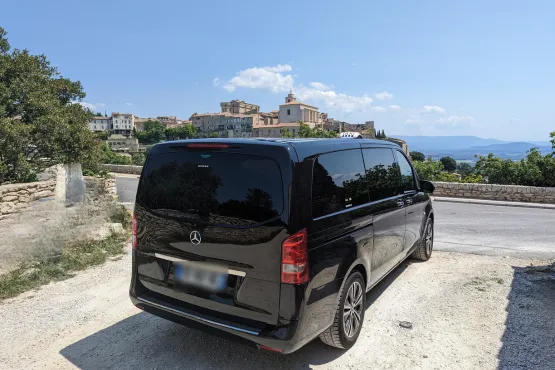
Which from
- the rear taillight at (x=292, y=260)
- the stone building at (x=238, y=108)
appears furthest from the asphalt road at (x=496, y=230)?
the stone building at (x=238, y=108)

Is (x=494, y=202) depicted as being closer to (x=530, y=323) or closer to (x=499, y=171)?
(x=499, y=171)

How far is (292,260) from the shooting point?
8.55 feet

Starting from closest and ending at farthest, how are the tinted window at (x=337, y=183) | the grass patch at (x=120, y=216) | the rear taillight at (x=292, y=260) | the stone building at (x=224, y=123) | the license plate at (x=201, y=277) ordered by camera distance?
the rear taillight at (x=292, y=260), the license plate at (x=201, y=277), the tinted window at (x=337, y=183), the grass patch at (x=120, y=216), the stone building at (x=224, y=123)

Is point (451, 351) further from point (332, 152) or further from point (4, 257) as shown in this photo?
point (4, 257)

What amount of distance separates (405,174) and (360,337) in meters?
2.47

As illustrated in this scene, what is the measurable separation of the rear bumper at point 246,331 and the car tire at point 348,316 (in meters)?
0.46

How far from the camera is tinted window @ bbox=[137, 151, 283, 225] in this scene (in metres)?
2.70

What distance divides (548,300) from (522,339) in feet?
4.15

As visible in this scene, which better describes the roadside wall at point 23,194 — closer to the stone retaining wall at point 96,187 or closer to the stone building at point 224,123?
the stone retaining wall at point 96,187

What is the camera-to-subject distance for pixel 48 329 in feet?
12.1

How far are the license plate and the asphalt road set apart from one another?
556 centimetres

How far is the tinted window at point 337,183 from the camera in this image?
2931 millimetres

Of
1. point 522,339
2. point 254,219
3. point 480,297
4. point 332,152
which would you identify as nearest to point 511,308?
point 480,297

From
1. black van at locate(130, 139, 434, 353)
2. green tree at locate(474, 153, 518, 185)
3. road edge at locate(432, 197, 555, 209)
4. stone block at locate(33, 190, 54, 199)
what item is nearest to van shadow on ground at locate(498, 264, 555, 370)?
black van at locate(130, 139, 434, 353)
